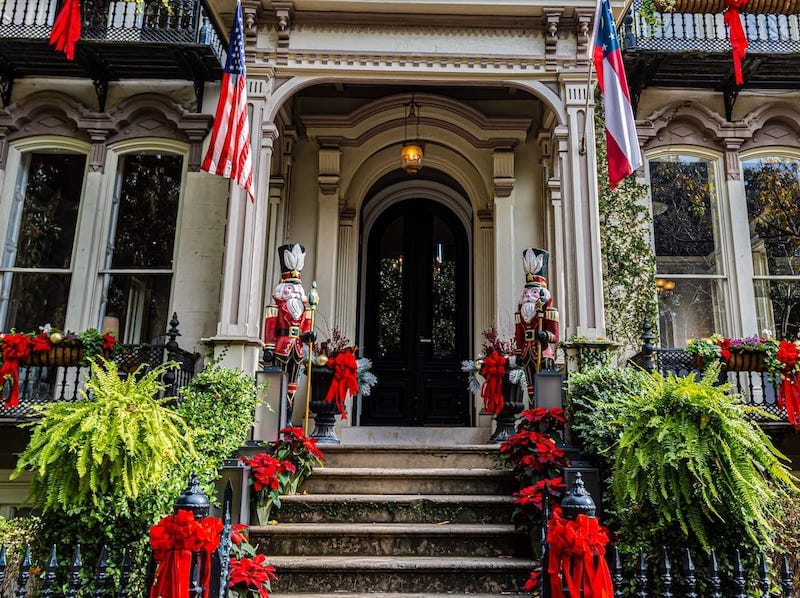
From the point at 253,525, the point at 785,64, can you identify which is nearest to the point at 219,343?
the point at 253,525

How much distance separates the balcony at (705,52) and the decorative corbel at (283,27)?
4116 mm

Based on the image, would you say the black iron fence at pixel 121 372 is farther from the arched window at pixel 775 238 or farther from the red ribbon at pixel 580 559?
the arched window at pixel 775 238

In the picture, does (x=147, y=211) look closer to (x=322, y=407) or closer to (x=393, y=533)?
(x=322, y=407)

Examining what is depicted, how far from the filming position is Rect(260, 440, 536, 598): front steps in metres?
4.68

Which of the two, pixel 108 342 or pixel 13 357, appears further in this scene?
pixel 108 342

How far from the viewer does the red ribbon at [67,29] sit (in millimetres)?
7414

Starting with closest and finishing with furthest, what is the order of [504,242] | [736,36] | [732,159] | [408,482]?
[408,482] → [736,36] → [732,159] → [504,242]

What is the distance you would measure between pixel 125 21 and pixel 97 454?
659cm

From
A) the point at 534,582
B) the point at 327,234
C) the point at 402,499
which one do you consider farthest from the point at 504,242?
the point at 534,582

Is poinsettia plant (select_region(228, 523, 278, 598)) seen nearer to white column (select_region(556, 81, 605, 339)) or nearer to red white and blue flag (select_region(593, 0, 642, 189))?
white column (select_region(556, 81, 605, 339))

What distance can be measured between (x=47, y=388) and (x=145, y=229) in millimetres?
2297

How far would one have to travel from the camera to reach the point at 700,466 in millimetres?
3621

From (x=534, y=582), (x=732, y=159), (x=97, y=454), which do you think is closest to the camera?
(x=97, y=454)

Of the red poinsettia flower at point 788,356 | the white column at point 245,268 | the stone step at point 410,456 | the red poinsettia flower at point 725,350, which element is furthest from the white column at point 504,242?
the white column at point 245,268
